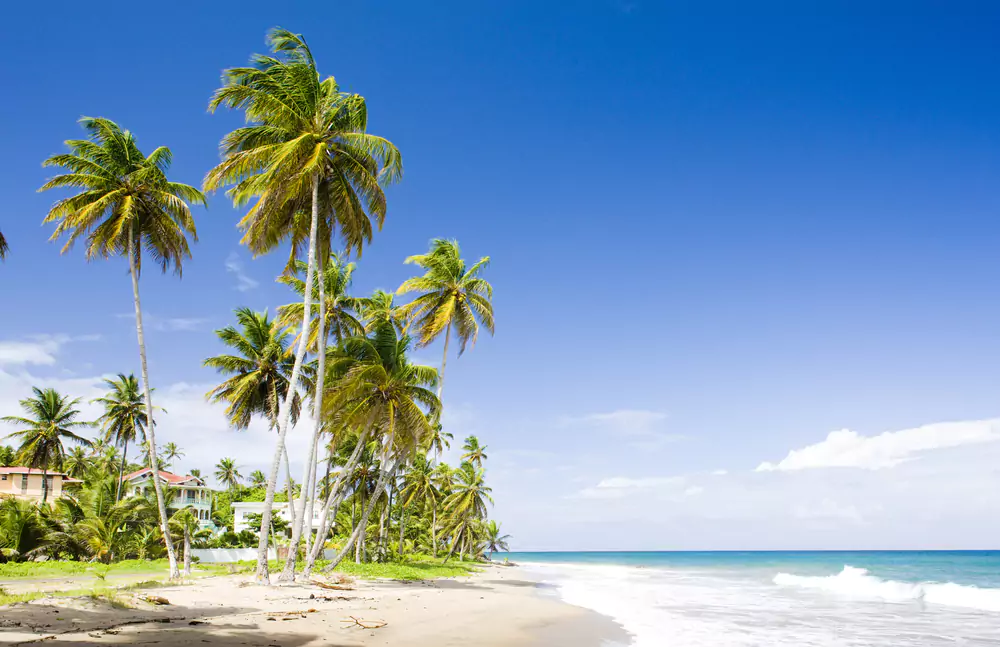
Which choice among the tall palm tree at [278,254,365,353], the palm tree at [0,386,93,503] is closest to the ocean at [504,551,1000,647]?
the tall palm tree at [278,254,365,353]

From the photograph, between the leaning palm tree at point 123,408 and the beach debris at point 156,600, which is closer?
the beach debris at point 156,600

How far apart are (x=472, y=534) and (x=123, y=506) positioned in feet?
100

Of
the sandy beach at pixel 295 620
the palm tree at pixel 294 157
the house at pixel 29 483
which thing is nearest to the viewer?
the sandy beach at pixel 295 620

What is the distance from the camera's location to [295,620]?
42.3 ft

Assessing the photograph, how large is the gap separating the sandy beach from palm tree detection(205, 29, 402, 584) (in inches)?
127

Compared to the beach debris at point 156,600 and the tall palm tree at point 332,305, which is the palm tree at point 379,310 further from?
the beach debris at point 156,600

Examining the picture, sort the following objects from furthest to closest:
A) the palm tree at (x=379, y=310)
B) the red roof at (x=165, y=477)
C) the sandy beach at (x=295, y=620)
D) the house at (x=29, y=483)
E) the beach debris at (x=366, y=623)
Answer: the red roof at (x=165, y=477)
the house at (x=29, y=483)
the palm tree at (x=379, y=310)
the beach debris at (x=366, y=623)
the sandy beach at (x=295, y=620)

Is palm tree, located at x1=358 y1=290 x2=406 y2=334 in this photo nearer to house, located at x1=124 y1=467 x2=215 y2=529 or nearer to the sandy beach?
the sandy beach

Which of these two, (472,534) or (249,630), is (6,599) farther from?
(472,534)

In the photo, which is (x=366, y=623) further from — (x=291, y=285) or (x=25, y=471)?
(x=25, y=471)

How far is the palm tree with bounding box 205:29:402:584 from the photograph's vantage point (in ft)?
63.0

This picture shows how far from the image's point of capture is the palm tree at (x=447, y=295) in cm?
2823

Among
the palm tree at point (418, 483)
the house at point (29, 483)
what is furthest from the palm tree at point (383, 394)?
the house at point (29, 483)

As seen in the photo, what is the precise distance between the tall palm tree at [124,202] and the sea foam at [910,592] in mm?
32434
